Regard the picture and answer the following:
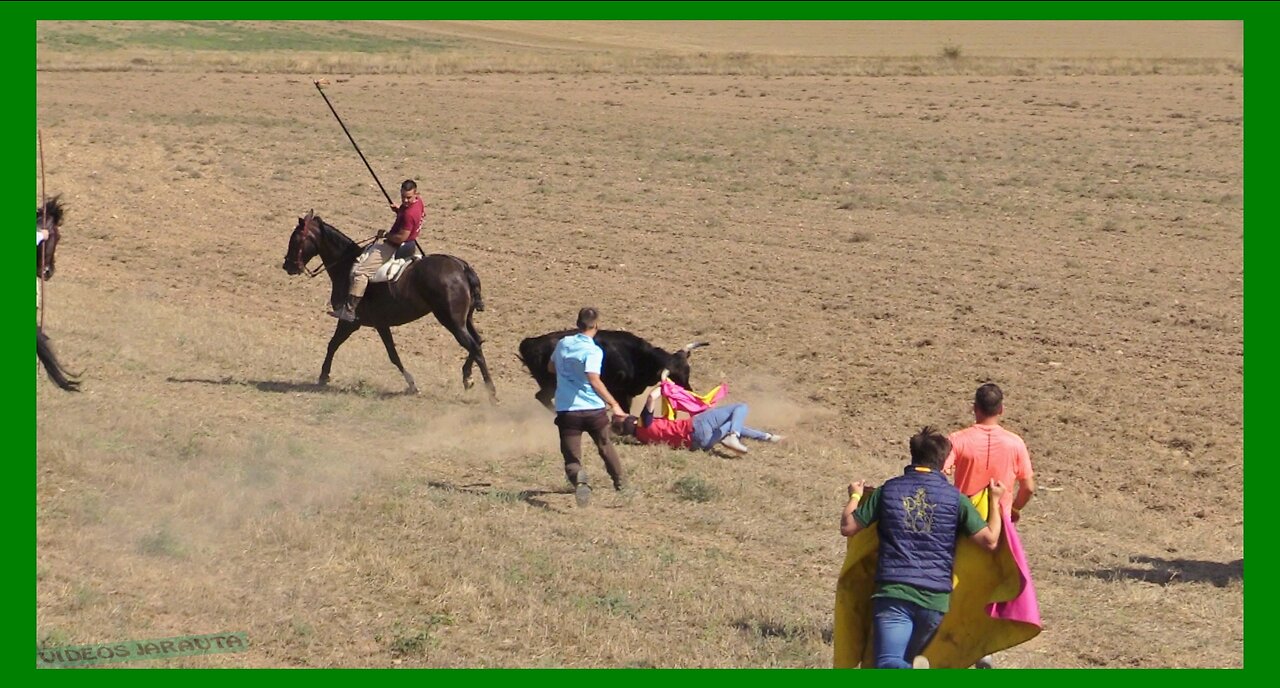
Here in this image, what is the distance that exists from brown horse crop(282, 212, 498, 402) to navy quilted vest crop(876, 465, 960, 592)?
898 cm

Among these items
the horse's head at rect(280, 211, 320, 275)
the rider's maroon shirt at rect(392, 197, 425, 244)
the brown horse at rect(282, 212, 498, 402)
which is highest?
the rider's maroon shirt at rect(392, 197, 425, 244)

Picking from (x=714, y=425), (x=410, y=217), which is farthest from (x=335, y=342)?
(x=714, y=425)

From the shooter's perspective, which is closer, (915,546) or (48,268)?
(915,546)

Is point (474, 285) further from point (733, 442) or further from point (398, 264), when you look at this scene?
point (733, 442)

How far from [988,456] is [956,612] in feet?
3.45

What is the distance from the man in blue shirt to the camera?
11367mm

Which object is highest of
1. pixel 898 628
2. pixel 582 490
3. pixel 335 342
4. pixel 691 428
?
pixel 335 342

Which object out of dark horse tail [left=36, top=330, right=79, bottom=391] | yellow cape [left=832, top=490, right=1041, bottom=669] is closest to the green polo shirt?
yellow cape [left=832, top=490, right=1041, bottom=669]

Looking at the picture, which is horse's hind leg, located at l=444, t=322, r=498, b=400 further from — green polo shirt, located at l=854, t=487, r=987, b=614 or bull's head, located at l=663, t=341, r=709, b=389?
green polo shirt, located at l=854, t=487, r=987, b=614

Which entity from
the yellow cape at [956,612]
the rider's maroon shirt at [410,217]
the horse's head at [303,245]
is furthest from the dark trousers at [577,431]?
the horse's head at [303,245]

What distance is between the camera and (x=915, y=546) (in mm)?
7367

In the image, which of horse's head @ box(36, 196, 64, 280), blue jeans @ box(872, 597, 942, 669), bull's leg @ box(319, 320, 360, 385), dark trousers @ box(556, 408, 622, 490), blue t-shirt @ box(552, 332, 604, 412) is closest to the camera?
blue jeans @ box(872, 597, 942, 669)

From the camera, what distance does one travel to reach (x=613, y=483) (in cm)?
1237

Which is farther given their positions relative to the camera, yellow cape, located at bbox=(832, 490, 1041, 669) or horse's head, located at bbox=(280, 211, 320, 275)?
horse's head, located at bbox=(280, 211, 320, 275)
